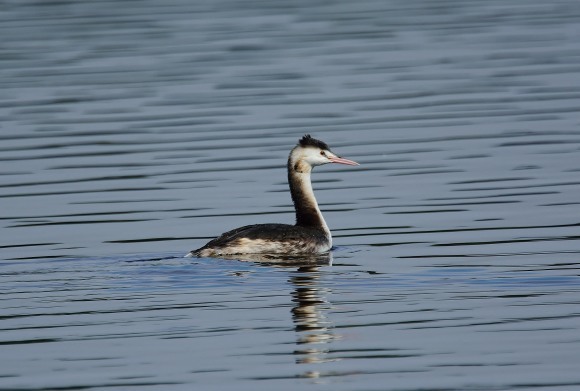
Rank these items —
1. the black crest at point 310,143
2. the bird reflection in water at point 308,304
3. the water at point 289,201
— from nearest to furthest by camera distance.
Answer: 1. the water at point 289,201
2. the bird reflection in water at point 308,304
3. the black crest at point 310,143

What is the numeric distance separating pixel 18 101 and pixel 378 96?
6.02m

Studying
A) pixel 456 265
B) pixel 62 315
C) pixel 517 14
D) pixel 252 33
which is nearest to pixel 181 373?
pixel 62 315

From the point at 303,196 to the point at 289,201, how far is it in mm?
1540

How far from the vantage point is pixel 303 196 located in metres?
16.5

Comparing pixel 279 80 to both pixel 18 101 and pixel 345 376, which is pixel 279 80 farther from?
pixel 345 376

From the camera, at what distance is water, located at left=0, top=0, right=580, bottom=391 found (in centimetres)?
1059

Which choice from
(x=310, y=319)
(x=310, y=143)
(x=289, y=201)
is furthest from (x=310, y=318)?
(x=289, y=201)

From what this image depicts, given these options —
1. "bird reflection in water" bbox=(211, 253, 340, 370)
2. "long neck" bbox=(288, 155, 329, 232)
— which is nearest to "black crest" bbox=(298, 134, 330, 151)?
"long neck" bbox=(288, 155, 329, 232)

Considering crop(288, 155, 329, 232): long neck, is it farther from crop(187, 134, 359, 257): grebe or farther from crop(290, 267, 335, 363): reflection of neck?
crop(290, 267, 335, 363): reflection of neck

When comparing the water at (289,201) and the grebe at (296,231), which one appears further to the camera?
the grebe at (296,231)

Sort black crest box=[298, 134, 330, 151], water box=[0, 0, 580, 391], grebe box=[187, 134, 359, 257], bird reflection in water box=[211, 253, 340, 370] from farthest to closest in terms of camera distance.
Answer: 1. black crest box=[298, 134, 330, 151]
2. grebe box=[187, 134, 359, 257]
3. bird reflection in water box=[211, 253, 340, 370]
4. water box=[0, 0, 580, 391]

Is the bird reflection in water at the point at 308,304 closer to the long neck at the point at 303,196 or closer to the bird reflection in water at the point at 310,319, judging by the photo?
the bird reflection in water at the point at 310,319

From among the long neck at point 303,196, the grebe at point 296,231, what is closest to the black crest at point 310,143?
the grebe at point 296,231

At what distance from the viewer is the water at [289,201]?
1059 centimetres
